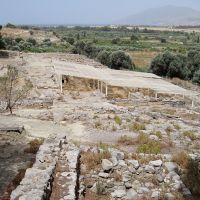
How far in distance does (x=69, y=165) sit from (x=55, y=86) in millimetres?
20072

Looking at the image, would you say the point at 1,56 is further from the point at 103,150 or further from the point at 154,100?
the point at 103,150

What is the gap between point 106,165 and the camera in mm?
12336

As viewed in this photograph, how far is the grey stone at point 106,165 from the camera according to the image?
12.3 metres

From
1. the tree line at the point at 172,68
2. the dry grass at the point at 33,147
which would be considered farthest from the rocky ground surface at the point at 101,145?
the tree line at the point at 172,68

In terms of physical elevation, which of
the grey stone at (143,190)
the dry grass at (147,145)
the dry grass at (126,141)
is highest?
the grey stone at (143,190)

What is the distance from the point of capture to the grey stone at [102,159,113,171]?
483 inches

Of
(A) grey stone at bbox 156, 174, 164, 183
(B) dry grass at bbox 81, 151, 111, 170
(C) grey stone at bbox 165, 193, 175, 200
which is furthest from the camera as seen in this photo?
(B) dry grass at bbox 81, 151, 111, 170

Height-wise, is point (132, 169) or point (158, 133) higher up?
point (132, 169)

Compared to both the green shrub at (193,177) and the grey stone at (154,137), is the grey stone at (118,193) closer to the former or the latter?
the green shrub at (193,177)

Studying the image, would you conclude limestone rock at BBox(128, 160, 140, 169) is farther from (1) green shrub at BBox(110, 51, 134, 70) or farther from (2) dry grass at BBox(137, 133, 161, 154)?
(1) green shrub at BBox(110, 51, 134, 70)

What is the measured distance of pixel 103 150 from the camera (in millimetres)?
13617

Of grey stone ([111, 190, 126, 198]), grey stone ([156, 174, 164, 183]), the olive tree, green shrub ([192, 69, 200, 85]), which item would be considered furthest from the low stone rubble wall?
green shrub ([192, 69, 200, 85])

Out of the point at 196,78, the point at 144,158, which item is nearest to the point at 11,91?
the point at 144,158

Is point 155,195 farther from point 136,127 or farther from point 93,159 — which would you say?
point 136,127
